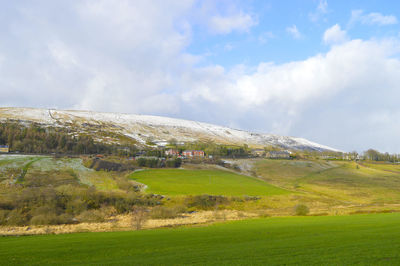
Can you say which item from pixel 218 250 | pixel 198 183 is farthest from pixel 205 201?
pixel 218 250

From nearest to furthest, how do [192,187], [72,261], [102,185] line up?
1. [72,261]
2. [102,185]
3. [192,187]

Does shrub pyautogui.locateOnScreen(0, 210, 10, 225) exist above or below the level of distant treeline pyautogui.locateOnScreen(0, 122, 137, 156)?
below

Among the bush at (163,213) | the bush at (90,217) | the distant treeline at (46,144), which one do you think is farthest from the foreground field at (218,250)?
the distant treeline at (46,144)

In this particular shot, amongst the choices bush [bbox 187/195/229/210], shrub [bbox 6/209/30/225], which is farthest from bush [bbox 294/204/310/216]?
shrub [bbox 6/209/30/225]

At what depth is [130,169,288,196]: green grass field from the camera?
80188 millimetres

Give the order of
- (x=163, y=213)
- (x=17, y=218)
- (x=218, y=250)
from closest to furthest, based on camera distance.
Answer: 1. (x=218, y=250)
2. (x=17, y=218)
3. (x=163, y=213)

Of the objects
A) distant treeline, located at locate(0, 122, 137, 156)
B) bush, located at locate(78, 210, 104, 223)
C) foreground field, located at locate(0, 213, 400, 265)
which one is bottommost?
bush, located at locate(78, 210, 104, 223)

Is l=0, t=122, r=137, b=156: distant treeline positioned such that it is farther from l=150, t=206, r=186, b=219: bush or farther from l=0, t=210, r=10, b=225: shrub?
l=150, t=206, r=186, b=219: bush

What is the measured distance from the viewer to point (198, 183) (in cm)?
9219

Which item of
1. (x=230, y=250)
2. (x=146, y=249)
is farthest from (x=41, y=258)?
(x=230, y=250)

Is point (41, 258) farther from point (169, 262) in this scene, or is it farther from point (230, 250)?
point (230, 250)

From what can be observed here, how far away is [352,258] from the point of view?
15398 mm

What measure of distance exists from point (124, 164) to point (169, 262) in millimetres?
95770

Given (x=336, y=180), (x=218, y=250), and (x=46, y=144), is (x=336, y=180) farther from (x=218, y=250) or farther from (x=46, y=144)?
(x=46, y=144)
